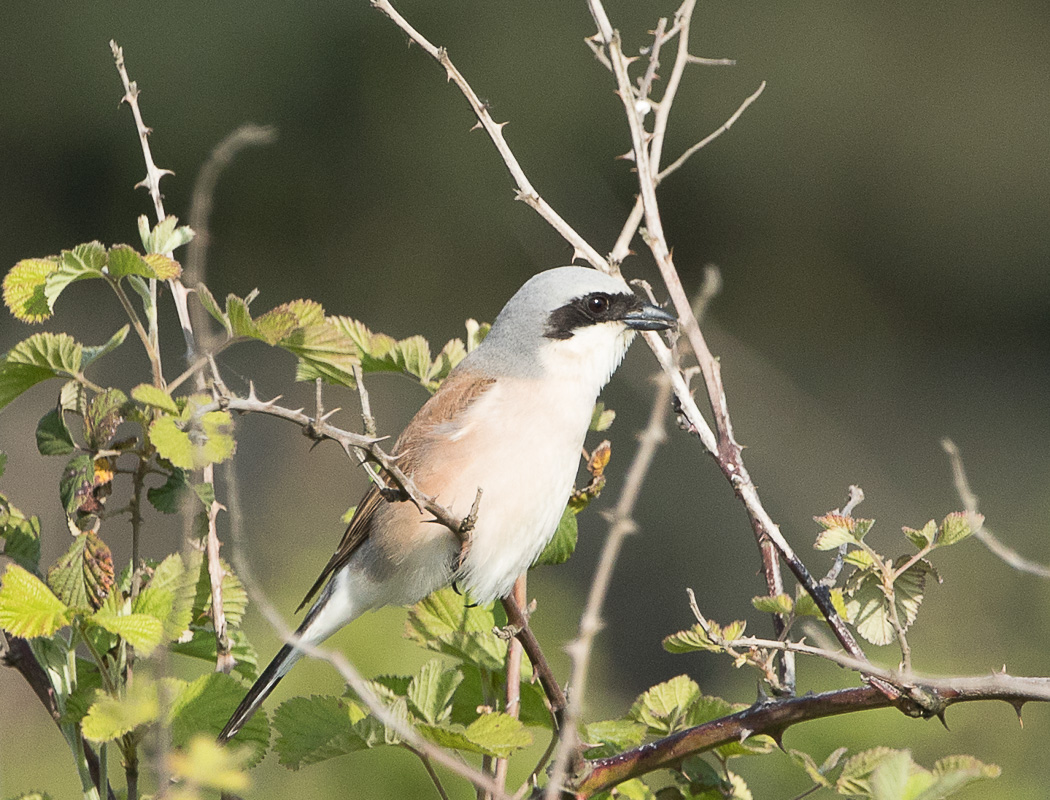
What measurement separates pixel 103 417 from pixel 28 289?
0.22 m

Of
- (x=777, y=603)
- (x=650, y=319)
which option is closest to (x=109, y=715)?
(x=777, y=603)

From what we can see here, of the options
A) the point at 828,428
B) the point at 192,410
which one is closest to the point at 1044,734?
the point at 192,410

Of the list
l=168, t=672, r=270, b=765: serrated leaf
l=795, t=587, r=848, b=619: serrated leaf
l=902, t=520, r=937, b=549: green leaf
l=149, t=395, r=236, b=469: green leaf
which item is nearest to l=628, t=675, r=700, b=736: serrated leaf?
l=795, t=587, r=848, b=619: serrated leaf

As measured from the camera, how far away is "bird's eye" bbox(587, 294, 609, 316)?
1.87 m

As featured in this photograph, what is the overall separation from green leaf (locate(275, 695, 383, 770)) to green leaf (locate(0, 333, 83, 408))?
41 centimetres

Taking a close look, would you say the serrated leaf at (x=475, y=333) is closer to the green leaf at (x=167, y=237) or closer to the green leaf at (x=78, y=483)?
the green leaf at (x=167, y=237)

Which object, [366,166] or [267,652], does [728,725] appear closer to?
[267,652]

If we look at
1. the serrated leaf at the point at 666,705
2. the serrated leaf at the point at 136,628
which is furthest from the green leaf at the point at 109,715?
the serrated leaf at the point at 666,705

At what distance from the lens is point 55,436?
3.92 feet

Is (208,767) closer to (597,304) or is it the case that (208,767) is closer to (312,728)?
(312,728)

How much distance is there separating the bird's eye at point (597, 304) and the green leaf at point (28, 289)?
87 centimetres

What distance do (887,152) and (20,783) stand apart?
22.5ft

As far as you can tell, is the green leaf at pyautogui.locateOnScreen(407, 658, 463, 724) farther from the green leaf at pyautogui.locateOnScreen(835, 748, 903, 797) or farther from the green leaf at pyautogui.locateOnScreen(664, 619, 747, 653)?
the green leaf at pyautogui.locateOnScreen(835, 748, 903, 797)

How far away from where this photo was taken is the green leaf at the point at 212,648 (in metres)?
1.23
